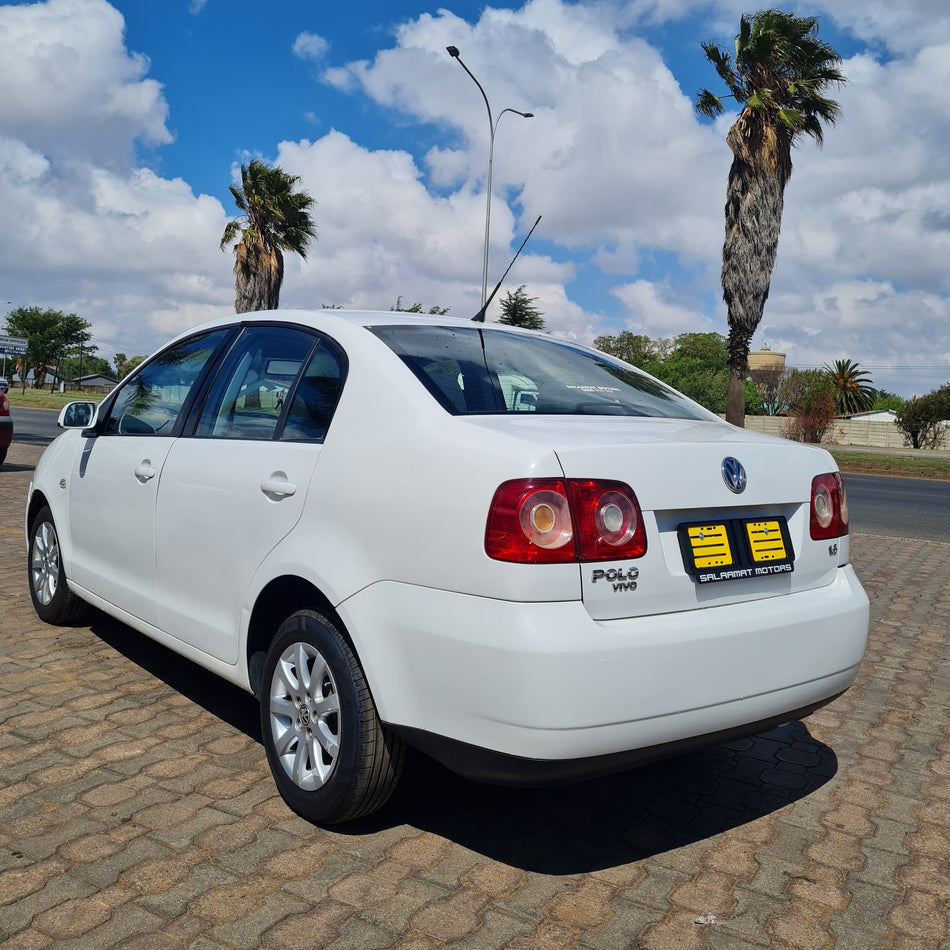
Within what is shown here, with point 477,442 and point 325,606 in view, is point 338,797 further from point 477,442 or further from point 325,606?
A: point 477,442

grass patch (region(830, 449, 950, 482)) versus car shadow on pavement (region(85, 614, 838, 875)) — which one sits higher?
car shadow on pavement (region(85, 614, 838, 875))

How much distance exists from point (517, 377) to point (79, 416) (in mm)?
2427

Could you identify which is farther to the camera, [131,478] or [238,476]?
[131,478]

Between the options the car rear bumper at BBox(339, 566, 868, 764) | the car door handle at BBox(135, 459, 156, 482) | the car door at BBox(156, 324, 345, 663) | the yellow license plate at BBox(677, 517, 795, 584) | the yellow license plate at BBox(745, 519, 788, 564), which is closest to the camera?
the car rear bumper at BBox(339, 566, 868, 764)

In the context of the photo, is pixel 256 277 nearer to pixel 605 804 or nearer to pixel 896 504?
pixel 896 504

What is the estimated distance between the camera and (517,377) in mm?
3266

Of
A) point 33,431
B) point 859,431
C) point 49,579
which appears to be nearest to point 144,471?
point 49,579

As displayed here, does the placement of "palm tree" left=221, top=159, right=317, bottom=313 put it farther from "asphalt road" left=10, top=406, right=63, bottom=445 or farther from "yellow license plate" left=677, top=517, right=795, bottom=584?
"yellow license plate" left=677, top=517, right=795, bottom=584

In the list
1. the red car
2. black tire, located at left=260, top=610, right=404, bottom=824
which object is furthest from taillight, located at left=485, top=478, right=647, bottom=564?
the red car

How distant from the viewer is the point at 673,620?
262 centimetres

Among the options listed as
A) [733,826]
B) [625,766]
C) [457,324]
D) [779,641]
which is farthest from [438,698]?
[457,324]

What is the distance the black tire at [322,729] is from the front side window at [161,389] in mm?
1343

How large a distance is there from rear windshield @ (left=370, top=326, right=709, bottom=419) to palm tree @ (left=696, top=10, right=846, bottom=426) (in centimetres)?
2194

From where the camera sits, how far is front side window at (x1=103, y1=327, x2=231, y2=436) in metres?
4.01
